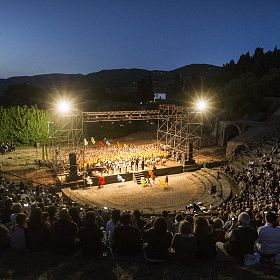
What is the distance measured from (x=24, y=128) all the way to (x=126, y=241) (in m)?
26.0

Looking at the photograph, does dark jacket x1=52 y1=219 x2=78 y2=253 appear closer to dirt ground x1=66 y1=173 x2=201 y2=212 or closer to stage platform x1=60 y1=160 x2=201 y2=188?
dirt ground x1=66 y1=173 x2=201 y2=212

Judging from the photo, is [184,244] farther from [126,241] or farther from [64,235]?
[64,235]

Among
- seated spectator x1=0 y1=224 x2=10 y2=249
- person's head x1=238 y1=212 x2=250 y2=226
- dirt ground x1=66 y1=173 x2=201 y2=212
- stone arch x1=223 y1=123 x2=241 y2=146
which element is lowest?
dirt ground x1=66 y1=173 x2=201 y2=212

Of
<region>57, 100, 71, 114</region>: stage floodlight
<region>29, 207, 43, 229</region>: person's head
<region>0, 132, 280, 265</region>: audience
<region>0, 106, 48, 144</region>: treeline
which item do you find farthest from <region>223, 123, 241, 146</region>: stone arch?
<region>29, 207, 43, 229</region>: person's head

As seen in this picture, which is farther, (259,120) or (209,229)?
(259,120)

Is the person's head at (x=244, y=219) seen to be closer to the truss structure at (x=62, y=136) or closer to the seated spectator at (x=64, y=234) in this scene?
the seated spectator at (x=64, y=234)

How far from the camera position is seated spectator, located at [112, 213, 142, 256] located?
587 cm

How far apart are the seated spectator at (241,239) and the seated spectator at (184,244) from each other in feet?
2.37

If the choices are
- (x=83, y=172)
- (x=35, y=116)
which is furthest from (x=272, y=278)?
(x=35, y=116)

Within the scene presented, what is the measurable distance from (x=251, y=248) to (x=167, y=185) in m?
18.3

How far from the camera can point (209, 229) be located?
5820 mm

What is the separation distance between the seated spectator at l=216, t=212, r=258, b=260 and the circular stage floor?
43.9 ft

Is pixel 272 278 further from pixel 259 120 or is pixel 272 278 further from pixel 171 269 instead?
pixel 259 120

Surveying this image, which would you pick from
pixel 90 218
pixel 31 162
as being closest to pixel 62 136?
pixel 31 162
